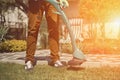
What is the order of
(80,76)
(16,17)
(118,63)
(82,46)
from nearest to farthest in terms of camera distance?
1. (80,76)
2. (118,63)
3. (82,46)
4. (16,17)

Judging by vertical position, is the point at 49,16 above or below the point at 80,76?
above

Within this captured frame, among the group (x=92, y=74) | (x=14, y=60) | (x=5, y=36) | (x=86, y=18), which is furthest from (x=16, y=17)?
(x=92, y=74)

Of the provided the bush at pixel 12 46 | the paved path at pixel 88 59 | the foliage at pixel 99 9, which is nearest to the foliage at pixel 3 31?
the bush at pixel 12 46

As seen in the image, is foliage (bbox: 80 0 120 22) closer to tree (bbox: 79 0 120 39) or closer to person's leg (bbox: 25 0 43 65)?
tree (bbox: 79 0 120 39)

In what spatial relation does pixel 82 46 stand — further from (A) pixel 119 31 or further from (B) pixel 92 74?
(B) pixel 92 74

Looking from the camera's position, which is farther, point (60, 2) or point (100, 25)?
point (100, 25)

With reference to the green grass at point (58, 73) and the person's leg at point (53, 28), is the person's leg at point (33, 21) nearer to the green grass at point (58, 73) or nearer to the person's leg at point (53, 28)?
the person's leg at point (53, 28)

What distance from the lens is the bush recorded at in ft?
23.3

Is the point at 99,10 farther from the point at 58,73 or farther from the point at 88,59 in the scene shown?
the point at 58,73

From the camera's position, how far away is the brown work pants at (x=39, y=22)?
5.15 metres

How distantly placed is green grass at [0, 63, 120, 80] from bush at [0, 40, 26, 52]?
1.81m

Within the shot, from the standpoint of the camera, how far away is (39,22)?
5211 mm

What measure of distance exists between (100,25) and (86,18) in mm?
404

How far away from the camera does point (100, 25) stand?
304 inches
